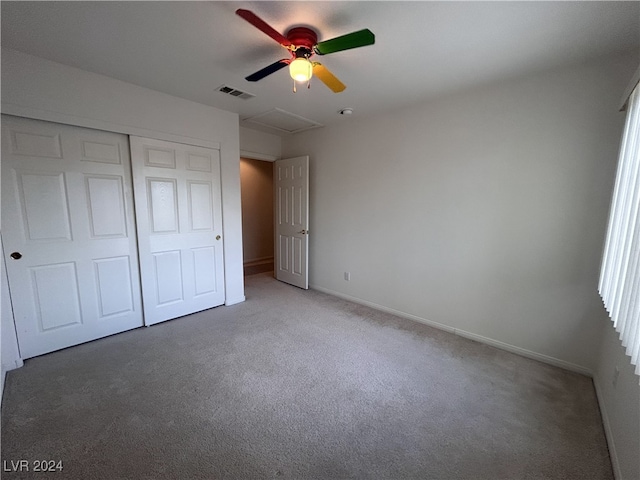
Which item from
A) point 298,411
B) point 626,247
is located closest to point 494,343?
point 626,247

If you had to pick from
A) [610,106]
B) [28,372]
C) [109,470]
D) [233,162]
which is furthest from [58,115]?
[610,106]

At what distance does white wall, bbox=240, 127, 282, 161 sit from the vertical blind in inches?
158

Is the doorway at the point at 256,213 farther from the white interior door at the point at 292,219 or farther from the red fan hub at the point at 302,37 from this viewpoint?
the red fan hub at the point at 302,37

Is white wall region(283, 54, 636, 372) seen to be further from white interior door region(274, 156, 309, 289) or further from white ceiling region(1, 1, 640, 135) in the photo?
white interior door region(274, 156, 309, 289)

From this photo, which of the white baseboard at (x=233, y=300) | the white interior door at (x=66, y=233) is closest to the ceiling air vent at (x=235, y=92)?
the white interior door at (x=66, y=233)

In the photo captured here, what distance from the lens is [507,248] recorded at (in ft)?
8.14

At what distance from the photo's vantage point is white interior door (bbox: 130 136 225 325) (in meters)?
2.81

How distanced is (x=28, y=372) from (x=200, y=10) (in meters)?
3.01

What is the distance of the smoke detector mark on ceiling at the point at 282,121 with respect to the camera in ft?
11.0

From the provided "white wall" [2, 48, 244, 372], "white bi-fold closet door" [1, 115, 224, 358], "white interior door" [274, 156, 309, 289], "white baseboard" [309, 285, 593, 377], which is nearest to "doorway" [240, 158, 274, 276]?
"white interior door" [274, 156, 309, 289]

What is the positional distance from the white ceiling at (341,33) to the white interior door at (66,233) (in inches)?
27.4

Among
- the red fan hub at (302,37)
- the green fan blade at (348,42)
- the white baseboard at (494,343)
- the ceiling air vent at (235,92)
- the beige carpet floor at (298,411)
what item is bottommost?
the beige carpet floor at (298,411)

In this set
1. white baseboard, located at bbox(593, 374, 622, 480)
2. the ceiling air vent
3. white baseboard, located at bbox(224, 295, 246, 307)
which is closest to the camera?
white baseboard, located at bbox(593, 374, 622, 480)

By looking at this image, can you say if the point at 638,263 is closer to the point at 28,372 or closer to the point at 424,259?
the point at 424,259
